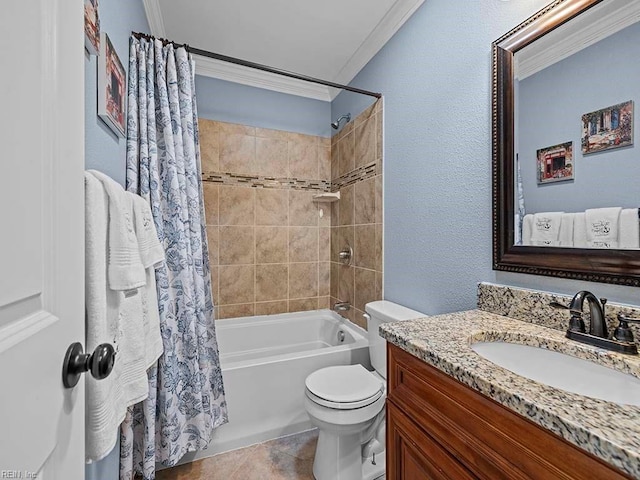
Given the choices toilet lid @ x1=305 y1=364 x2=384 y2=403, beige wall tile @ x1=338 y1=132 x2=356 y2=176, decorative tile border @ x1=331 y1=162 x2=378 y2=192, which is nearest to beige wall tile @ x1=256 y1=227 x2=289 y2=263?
decorative tile border @ x1=331 y1=162 x2=378 y2=192

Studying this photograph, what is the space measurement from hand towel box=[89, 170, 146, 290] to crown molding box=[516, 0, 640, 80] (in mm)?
1474

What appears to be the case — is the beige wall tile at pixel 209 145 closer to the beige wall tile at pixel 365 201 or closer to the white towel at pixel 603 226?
the beige wall tile at pixel 365 201

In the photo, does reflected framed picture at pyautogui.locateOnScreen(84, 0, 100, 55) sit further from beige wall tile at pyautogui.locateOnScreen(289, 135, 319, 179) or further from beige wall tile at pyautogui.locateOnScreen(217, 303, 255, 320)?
beige wall tile at pyautogui.locateOnScreen(217, 303, 255, 320)

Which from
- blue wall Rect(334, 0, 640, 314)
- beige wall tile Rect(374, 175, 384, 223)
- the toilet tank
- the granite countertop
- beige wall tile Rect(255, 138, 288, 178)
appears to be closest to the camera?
the granite countertop

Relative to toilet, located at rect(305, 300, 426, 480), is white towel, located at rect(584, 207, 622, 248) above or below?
above

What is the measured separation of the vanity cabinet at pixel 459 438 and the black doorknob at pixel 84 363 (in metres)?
0.76

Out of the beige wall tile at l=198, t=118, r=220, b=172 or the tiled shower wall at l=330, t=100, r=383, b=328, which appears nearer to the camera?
the tiled shower wall at l=330, t=100, r=383, b=328

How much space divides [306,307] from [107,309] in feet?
6.51

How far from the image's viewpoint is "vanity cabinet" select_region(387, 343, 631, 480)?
0.52 metres

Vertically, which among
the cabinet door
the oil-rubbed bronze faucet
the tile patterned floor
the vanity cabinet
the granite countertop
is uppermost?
the oil-rubbed bronze faucet

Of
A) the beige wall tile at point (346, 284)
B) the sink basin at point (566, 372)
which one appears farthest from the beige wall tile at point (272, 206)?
the sink basin at point (566, 372)

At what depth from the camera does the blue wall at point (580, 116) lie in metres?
0.83

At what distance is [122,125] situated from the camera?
120cm

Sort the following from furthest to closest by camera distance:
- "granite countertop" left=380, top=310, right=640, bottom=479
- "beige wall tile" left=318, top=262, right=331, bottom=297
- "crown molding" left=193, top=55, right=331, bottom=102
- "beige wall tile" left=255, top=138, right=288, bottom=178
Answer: "beige wall tile" left=318, top=262, right=331, bottom=297
"beige wall tile" left=255, top=138, right=288, bottom=178
"crown molding" left=193, top=55, right=331, bottom=102
"granite countertop" left=380, top=310, right=640, bottom=479
